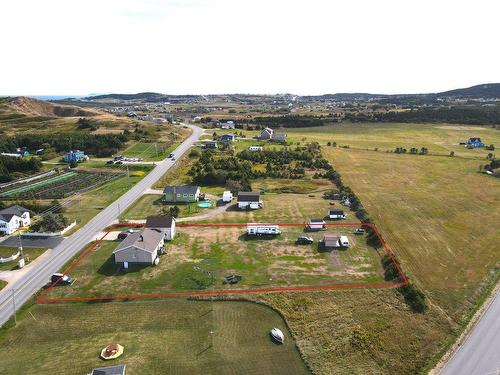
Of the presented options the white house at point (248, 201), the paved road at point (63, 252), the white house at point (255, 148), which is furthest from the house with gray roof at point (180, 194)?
the white house at point (255, 148)

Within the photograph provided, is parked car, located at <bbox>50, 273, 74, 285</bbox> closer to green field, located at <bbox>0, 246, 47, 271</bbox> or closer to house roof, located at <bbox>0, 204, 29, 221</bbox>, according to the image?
green field, located at <bbox>0, 246, 47, 271</bbox>

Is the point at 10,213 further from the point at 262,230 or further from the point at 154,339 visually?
Result: the point at 262,230

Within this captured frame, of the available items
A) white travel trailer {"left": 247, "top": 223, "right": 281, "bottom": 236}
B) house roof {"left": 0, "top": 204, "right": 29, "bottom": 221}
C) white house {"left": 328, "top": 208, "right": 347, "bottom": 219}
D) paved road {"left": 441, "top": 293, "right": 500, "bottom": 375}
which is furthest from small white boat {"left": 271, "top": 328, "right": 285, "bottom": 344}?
house roof {"left": 0, "top": 204, "right": 29, "bottom": 221}

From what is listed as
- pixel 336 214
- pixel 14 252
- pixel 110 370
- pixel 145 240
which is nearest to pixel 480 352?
pixel 110 370

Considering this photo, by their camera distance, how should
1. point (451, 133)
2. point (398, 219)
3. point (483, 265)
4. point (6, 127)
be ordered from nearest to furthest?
point (483, 265)
point (398, 219)
point (6, 127)
point (451, 133)

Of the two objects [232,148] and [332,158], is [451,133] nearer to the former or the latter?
[332,158]

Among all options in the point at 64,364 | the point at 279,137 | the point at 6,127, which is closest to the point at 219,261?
the point at 64,364
